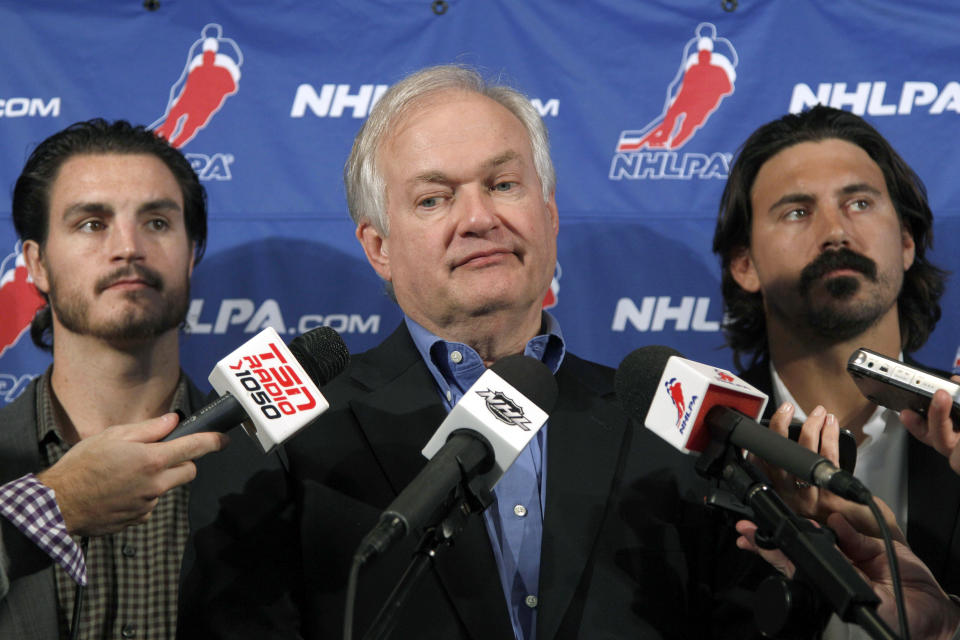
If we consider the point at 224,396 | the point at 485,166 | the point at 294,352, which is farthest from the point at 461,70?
the point at 224,396

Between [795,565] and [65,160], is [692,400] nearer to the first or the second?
[795,565]

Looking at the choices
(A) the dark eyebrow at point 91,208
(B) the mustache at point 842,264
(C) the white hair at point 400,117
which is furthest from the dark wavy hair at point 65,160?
(B) the mustache at point 842,264

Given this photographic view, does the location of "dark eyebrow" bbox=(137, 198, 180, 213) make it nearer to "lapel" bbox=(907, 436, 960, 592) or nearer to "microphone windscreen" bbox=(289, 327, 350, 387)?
"microphone windscreen" bbox=(289, 327, 350, 387)

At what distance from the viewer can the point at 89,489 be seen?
1.73 metres

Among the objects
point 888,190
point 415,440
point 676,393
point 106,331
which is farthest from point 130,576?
point 888,190

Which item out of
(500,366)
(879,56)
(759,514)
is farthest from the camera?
(879,56)

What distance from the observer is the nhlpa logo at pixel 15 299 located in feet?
10.1

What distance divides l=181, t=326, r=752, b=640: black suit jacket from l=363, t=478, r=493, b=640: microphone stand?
462mm

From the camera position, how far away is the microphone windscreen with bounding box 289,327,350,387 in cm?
168

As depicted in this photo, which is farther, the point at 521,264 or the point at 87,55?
the point at 87,55

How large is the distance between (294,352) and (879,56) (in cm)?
232

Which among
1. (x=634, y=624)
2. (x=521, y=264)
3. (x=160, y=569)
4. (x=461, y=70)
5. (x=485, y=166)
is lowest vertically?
(x=160, y=569)

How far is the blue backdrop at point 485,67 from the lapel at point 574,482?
0.97 metres

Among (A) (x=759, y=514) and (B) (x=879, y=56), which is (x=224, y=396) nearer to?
(A) (x=759, y=514)
